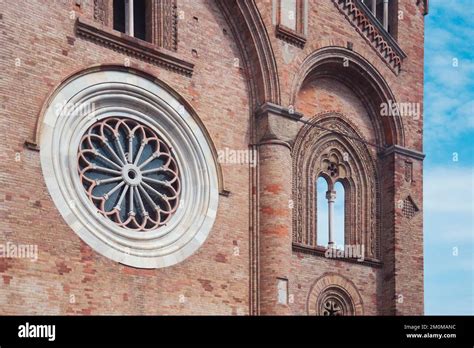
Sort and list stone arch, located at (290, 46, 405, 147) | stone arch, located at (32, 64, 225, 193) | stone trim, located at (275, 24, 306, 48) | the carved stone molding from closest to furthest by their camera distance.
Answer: stone arch, located at (32, 64, 225, 193) < the carved stone molding < stone trim, located at (275, 24, 306, 48) < stone arch, located at (290, 46, 405, 147)

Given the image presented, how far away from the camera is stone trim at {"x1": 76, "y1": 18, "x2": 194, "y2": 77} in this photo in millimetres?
17812

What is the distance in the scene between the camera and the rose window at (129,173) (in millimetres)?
17766

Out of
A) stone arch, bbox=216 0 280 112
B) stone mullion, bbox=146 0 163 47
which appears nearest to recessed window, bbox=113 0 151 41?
stone mullion, bbox=146 0 163 47

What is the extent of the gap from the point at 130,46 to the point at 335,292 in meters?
7.58

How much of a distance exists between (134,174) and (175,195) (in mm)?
1156

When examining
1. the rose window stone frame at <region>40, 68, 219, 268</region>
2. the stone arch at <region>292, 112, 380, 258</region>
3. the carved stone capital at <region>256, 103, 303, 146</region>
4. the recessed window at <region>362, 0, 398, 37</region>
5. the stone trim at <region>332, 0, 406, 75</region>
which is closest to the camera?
the rose window stone frame at <region>40, 68, 219, 268</region>

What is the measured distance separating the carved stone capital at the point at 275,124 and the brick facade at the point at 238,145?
4 cm

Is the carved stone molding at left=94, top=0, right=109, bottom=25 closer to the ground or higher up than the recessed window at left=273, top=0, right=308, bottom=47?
closer to the ground

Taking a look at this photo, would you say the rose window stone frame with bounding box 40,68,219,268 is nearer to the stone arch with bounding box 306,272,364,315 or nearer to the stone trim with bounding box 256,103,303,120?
the stone trim with bounding box 256,103,303,120

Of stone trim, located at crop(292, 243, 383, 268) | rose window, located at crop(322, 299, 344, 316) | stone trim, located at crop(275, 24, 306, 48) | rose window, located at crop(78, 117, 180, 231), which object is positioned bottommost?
rose window, located at crop(322, 299, 344, 316)

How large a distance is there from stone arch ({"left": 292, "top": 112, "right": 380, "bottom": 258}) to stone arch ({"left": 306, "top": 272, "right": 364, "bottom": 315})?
→ 91cm

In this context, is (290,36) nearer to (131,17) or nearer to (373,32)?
(373,32)

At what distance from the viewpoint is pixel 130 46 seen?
60.6ft

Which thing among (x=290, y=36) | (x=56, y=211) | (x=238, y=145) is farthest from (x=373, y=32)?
(x=56, y=211)
